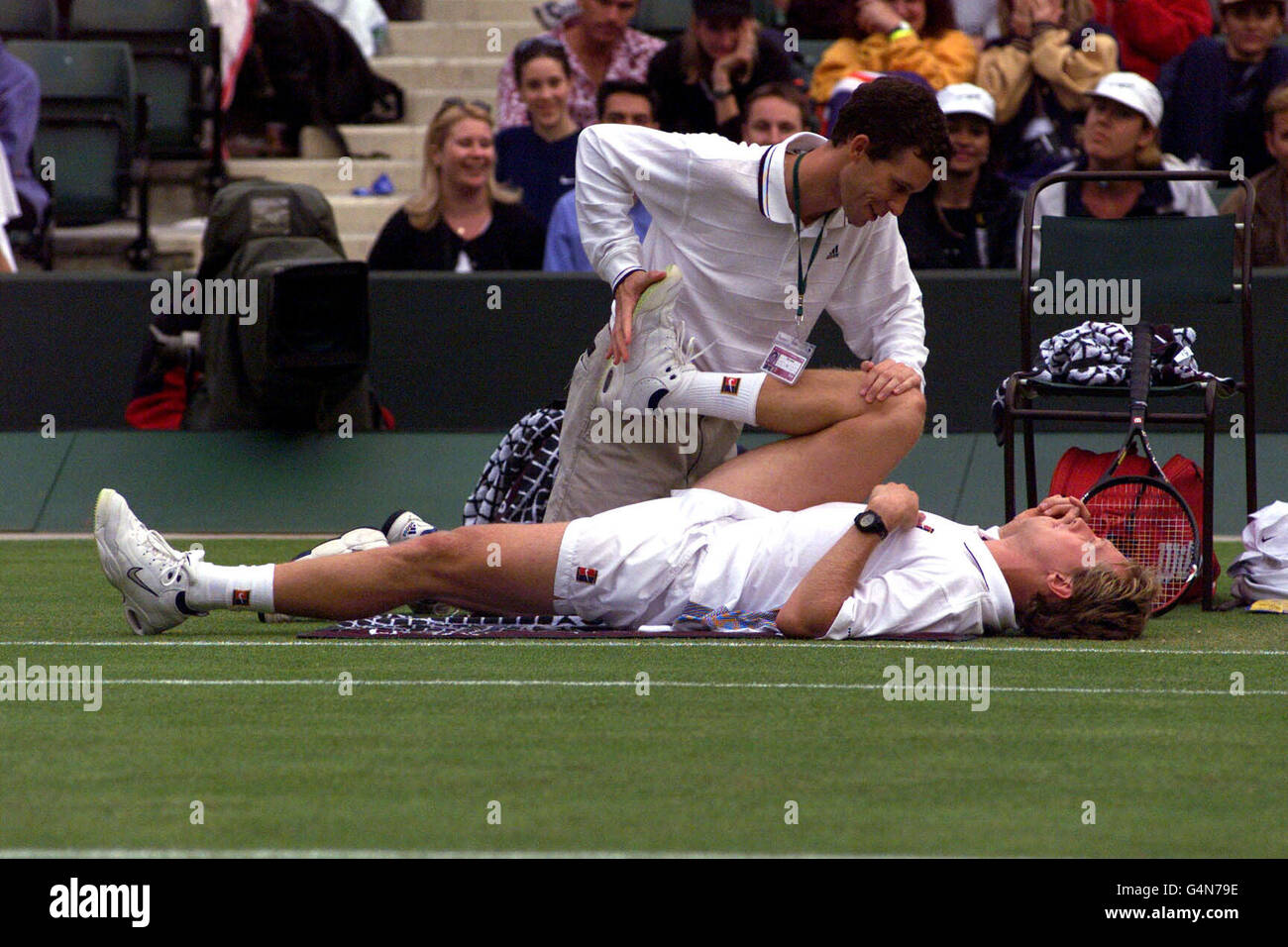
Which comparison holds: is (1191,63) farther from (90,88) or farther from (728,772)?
(728,772)

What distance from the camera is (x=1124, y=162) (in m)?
9.14

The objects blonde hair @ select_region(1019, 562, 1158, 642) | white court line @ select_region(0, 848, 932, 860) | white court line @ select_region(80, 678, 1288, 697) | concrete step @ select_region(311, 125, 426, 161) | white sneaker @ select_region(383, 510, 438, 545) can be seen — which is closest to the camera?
white court line @ select_region(0, 848, 932, 860)

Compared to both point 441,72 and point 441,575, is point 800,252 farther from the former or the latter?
point 441,72

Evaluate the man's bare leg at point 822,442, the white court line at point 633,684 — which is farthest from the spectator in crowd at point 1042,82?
the white court line at point 633,684

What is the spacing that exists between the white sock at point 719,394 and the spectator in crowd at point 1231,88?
5.12m

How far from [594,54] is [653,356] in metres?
5.54

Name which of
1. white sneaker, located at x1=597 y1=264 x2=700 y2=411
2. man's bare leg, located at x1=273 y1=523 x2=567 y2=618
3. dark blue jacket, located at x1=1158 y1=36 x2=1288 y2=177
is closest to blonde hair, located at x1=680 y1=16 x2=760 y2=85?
dark blue jacket, located at x1=1158 y1=36 x2=1288 y2=177

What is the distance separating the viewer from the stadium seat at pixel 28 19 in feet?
43.2

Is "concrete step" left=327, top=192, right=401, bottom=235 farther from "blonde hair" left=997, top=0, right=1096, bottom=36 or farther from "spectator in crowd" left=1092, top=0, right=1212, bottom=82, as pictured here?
"spectator in crowd" left=1092, top=0, right=1212, bottom=82

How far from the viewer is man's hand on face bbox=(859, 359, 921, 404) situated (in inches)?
252

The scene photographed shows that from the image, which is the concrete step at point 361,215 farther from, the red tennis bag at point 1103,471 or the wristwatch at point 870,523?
the wristwatch at point 870,523

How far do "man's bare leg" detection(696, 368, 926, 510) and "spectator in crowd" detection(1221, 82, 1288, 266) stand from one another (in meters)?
3.18

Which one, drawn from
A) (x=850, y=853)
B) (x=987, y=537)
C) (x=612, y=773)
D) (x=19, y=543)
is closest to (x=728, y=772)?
(x=612, y=773)
